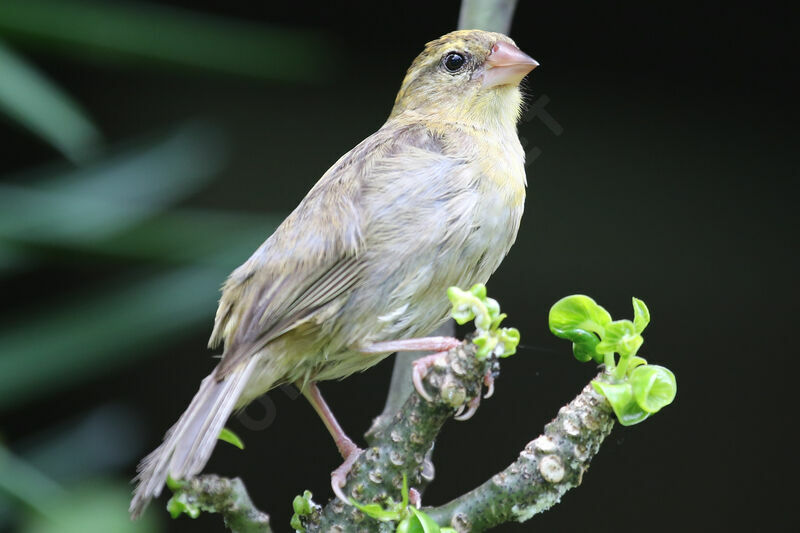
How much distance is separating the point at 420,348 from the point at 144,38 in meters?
0.74

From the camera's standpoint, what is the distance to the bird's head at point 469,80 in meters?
2.14

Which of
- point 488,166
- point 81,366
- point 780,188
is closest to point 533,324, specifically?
point 780,188

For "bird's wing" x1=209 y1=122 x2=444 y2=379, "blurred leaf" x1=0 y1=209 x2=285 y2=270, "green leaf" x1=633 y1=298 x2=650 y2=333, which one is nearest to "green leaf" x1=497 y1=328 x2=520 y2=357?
"green leaf" x1=633 y1=298 x2=650 y2=333

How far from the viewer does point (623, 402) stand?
1.33 meters

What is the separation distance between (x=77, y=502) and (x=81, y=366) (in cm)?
19

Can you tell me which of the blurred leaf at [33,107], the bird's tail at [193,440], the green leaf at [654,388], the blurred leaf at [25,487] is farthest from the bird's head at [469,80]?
the blurred leaf at [25,487]

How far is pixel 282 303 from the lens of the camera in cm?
184

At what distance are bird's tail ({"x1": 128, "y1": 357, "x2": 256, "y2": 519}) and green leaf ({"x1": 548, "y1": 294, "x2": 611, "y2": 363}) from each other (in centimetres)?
58

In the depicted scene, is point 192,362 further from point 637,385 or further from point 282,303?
point 637,385

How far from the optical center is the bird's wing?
1.83m

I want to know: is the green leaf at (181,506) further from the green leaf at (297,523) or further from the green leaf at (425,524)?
the green leaf at (425,524)

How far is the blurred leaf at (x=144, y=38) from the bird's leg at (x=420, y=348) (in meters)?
0.51

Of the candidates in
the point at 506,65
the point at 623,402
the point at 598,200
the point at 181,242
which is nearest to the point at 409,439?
the point at 623,402

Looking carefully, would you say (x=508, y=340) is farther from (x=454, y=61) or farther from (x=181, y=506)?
(x=454, y=61)
